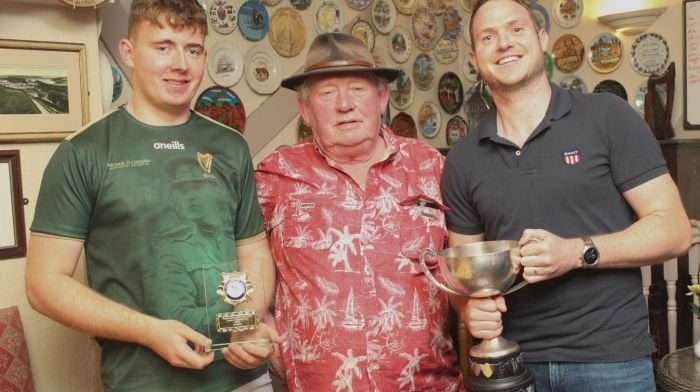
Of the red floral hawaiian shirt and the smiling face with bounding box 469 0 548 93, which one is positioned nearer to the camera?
the smiling face with bounding box 469 0 548 93

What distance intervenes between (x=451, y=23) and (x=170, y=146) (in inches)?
170

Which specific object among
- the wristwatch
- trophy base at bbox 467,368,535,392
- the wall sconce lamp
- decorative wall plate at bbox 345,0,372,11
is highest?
decorative wall plate at bbox 345,0,372,11

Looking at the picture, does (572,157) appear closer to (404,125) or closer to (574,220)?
(574,220)

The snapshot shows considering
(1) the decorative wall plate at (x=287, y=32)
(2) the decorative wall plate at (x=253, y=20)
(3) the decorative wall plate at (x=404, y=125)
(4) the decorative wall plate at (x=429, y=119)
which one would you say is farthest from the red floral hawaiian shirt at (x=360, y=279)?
(4) the decorative wall plate at (x=429, y=119)

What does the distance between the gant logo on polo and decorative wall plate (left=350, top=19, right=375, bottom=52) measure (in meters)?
3.21

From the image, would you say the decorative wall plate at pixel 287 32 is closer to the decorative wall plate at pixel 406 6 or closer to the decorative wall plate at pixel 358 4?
the decorative wall plate at pixel 358 4

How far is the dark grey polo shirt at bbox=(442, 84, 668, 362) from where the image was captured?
6.36 ft

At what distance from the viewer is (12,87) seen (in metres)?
2.51

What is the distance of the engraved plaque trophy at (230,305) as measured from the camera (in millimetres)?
1881

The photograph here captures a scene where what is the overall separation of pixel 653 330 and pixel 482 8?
2.57 meters

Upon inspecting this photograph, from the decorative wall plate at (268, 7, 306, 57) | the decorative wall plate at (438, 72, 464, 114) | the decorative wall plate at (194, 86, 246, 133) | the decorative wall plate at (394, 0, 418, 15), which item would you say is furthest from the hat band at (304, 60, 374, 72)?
the decorative wall plate at (438, 72, 464, 114)

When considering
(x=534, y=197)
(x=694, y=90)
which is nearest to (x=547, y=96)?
(x=534, y=197)

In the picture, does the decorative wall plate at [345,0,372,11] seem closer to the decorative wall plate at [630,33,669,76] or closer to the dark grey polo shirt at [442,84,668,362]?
the decorative wall plate at [630,33,669,76]

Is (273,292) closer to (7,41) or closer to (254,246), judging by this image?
(254,246)
